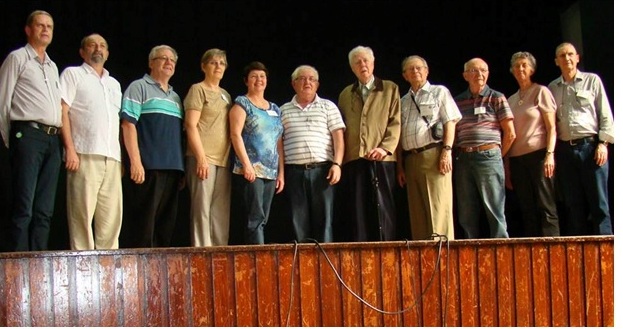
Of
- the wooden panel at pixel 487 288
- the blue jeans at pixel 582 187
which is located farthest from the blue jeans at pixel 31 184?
the blue jeans at pixel 582 187

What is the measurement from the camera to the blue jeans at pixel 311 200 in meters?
4.10

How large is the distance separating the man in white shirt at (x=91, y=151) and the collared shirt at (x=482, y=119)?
1.85 m

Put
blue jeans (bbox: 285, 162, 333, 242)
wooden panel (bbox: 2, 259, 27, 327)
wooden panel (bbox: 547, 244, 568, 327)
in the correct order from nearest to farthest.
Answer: wooden panel (bbox: 2, 259, 27, 327)
wooden panel (bbox: 547, 244, 568, 327)
blue jeans (bbox: 285, 162, 333, 242)

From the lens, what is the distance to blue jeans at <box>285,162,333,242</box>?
13.4 ft

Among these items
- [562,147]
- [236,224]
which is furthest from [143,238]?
[562,147]

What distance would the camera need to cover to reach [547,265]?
3.78 metres

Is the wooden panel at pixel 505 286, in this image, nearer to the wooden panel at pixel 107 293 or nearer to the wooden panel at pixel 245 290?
the wooden panel at pixel 245 290

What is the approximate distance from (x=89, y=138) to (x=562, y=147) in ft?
8.38

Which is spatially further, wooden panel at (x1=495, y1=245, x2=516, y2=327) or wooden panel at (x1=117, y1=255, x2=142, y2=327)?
wooden panel at (x1=495, y1=245, x2=516, y2=327)

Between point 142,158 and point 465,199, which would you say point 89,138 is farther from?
point 465,199

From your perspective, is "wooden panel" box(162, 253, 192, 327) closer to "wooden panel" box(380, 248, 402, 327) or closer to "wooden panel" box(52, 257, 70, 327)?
"wooden panel" box(52, 257, 70, 327)

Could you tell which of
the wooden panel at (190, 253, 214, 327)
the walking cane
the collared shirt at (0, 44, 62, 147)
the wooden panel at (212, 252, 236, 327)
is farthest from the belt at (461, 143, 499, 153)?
the collared shirt at (0, 44, 62, 147)

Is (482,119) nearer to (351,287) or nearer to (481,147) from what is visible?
(481,147)

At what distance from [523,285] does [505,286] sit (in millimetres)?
88
